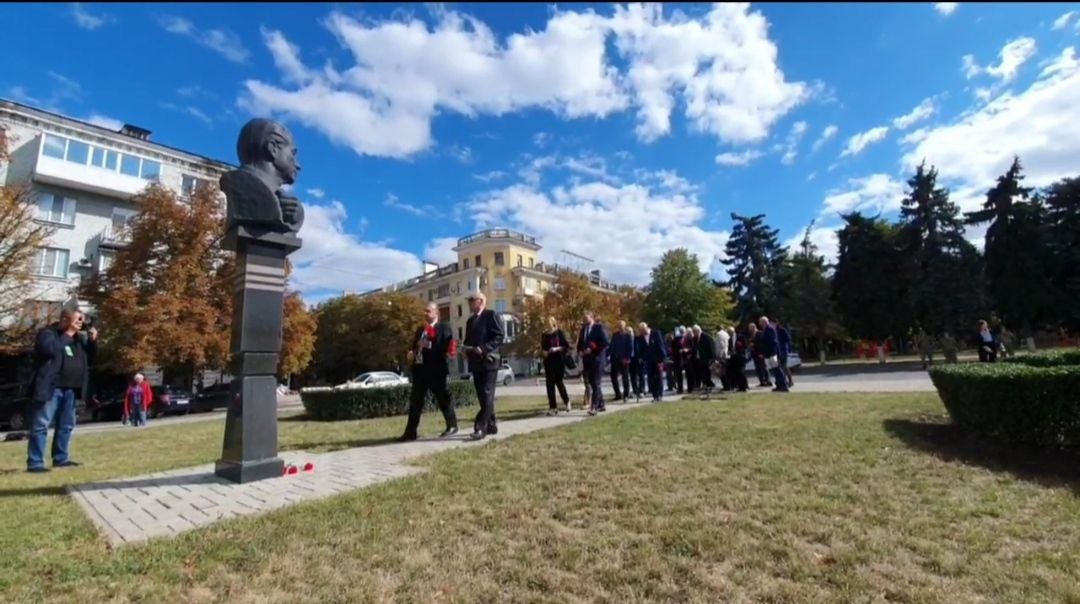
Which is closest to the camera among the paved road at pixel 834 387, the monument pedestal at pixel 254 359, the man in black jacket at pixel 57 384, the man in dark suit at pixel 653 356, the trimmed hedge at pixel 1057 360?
the monument pedestal at pixel 254 359

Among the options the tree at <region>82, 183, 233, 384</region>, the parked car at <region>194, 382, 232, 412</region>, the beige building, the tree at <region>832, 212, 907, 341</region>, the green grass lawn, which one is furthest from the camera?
the beige building

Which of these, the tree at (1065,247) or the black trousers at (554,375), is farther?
the tree at (1065,247)

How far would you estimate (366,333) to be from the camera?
55438 mm

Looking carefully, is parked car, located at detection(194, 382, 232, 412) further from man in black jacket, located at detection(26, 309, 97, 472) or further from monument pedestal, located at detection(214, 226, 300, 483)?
monument pedestal, located at detection(214, 226, 300, 483)

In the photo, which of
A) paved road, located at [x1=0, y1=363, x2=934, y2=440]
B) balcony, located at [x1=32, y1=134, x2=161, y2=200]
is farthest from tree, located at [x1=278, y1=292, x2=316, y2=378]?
balcony, located at [x1=32, y1=134, x2=161, y2=200]

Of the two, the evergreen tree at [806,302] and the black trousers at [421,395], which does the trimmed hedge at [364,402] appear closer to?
the black trousers at [421,395]

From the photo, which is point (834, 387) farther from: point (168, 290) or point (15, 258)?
point (15, 258)

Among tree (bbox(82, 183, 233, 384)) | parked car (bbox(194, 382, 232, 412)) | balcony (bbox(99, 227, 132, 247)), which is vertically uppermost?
balcony (bbox(99, 227, 132, 247))

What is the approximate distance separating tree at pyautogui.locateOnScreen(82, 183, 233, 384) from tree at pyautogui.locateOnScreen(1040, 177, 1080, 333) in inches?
1695

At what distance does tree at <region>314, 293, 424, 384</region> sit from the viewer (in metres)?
54.3

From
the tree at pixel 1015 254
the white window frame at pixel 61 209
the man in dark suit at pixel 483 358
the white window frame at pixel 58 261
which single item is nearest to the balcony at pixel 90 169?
the white window frame at pixel 61 209

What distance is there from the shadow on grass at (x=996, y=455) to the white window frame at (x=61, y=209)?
39683 mm

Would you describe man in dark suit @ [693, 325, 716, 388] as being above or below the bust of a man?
below

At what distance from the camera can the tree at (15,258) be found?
20797 mm
